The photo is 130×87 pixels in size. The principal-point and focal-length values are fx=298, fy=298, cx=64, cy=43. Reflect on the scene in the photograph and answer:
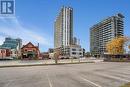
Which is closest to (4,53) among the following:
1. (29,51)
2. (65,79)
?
(29,51)

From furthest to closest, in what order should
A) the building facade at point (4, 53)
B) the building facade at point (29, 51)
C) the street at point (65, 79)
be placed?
the building facade at point (4, 53)
the building facade at point (29, 51)
the street at point (65, 79)

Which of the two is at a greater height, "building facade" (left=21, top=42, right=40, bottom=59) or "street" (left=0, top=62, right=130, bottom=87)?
"building facade" (left=21, top=42, right=40, bottom=59)

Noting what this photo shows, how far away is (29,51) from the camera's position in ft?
488

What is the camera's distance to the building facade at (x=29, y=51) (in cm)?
14812

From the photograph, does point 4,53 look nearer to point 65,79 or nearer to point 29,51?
point 29,51

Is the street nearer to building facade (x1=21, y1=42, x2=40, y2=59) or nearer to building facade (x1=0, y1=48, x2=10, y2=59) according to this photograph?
Answer: building facade (x1=21, y1=42, x2=40, y2=59)

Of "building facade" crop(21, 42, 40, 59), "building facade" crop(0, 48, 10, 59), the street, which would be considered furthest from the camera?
"building facade" crop(0, 48, 10, 59)

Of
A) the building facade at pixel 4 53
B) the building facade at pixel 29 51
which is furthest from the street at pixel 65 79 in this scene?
the building facade at pixel 4 53

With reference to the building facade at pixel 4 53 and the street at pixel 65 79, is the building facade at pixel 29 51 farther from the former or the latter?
the street at pixel 65 79

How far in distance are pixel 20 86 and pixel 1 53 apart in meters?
Answer: 133

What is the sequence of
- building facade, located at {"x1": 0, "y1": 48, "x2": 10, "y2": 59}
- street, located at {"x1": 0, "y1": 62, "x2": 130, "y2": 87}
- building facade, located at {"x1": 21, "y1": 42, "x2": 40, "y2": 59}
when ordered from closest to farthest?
street, located at {"x1": 0, "y1": 62, "x2": 130, "y2": 87}
building facade, located at {"x1": 21, "y1": 42, "x2": 40, "y2": 59}
building facade, located at {"x1": 0, "y1": 48, "x2": 10, "y2": 59}

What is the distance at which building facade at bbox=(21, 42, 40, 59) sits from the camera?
14812 centimetres

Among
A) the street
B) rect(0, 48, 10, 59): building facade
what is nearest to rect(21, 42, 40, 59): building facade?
rect(0, 48, 10, 59): building facade

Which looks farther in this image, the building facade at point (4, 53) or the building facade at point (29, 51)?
the building facade at point (4, 53)
